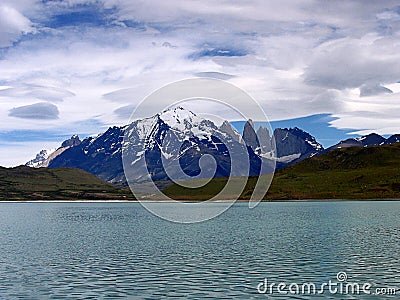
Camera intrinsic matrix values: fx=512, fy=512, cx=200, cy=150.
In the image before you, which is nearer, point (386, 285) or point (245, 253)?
point (386, 285)

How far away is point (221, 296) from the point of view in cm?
4884

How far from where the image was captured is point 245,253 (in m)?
79.7

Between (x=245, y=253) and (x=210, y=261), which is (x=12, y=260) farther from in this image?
(x=245, y=253)

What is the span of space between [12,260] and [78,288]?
87.1 ft

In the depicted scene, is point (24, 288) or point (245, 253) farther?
point (245, 253)

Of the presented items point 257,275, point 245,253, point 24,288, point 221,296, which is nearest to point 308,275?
point 257,275

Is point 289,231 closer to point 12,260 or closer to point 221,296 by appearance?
point 12,260

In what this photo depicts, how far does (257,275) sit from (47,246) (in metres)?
50.3

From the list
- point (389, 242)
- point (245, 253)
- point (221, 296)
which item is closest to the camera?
point (221, 296)

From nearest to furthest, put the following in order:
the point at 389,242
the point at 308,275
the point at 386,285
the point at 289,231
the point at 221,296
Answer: the point at 221,296 → the point at 386,285 → the point at 308,275 → the point at 389,242 → the point at 289,231

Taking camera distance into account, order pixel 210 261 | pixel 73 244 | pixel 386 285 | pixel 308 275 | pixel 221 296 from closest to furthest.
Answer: pixel 221 296, pixel 386 285, pixel 308 275, pixel 210 261, pixel 73 244

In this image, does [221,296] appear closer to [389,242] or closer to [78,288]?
[78,288]

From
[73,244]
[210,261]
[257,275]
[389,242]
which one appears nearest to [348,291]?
[257,275]

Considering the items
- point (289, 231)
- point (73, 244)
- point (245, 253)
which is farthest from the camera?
point (289, 231)
